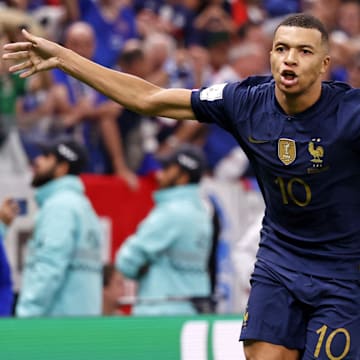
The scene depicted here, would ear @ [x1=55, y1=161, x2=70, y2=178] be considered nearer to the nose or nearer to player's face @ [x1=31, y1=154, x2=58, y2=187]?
player's face @ [x1=31, y1=154, x2=58, y2=187]

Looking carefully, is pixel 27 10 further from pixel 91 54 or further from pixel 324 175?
pixel 324 175

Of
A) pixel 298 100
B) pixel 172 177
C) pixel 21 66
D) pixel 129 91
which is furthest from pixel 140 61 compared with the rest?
pixel 298 100

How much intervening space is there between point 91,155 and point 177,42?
2.60 metres

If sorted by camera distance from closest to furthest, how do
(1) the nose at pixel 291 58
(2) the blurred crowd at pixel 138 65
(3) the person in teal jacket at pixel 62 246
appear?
(1) the nose at pixel 291 58
(3) the person in teal jacket at pixel 62 246
(2) the blurred crowd at pixel 138 65

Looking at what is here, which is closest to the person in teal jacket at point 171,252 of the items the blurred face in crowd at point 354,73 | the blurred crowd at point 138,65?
the blurred crowd at point 138,65

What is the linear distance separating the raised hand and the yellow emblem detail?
1200 mm

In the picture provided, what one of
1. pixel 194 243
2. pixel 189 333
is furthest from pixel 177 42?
Answer: pixel 189 333

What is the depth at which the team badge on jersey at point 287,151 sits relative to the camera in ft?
15.7

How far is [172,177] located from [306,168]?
389 centimetres

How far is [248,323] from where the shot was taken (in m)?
4.87

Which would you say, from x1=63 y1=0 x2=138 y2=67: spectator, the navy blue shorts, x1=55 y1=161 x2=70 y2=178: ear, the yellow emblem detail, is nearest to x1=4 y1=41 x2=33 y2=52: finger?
the yellow emblem detail

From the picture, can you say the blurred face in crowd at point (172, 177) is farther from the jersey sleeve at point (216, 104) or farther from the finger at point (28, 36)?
the finger at point (28, 36)

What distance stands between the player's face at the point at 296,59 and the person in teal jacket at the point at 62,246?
3.40 meters

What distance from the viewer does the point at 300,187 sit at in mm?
4793
